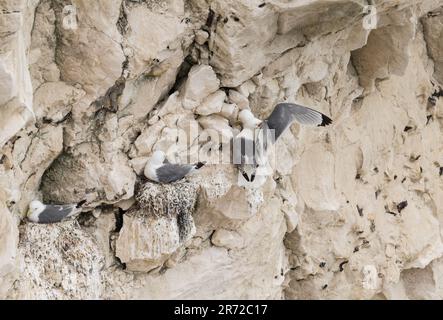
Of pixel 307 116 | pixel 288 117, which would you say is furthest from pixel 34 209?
pixel 307 116

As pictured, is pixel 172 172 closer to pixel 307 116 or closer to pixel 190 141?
pixel 190 141

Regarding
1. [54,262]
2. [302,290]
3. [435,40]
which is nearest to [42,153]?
[54,262]

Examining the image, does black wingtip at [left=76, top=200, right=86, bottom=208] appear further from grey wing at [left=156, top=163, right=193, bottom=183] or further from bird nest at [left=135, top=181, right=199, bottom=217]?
grey wing at [left=156, top=163, right=193, bottom=183]

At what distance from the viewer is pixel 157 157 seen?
4.74 metres

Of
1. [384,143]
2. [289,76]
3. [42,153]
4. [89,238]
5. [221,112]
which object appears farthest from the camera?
[384,143]

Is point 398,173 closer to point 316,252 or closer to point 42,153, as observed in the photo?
point 316,252

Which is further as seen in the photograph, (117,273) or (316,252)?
(316,252)

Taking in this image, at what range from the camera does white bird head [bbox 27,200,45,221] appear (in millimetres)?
4379

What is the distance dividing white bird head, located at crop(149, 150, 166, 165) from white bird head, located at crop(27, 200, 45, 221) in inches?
31.8

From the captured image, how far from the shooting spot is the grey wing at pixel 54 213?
4406 mm

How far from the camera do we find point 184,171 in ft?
15.9

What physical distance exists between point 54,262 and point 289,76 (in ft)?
7.99

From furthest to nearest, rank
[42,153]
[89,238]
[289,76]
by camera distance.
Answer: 1. [289,76]
2. [89,238]
3. [42,153]

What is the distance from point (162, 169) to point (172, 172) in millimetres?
75
